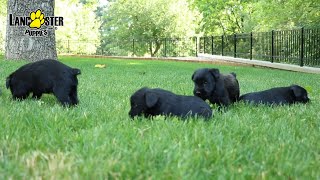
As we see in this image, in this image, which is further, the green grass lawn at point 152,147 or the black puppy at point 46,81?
the black puppy at point 46,81

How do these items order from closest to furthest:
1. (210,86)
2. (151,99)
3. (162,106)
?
(151,99) → (162,106) → (210,86)

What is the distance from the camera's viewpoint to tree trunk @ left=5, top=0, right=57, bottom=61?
14250 millimetres

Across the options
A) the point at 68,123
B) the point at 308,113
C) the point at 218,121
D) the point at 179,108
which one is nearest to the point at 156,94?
the point at 179,108

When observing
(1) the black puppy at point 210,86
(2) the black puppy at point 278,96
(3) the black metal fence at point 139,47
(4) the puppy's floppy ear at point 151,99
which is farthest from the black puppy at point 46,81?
(3) the black metal fence at point 139,47

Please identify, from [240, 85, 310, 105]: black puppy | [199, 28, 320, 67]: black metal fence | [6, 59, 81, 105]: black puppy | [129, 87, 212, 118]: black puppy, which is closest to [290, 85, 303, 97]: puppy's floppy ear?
[240, 85, 310, 105]: black puppy

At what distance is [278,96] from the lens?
6.15 metres

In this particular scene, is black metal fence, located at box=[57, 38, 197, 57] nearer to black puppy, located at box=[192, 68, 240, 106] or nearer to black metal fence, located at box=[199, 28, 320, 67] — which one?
black metal fence, located at box=[199, 28, 320, 67]

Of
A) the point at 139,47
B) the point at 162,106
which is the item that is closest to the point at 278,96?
the point at 162,106

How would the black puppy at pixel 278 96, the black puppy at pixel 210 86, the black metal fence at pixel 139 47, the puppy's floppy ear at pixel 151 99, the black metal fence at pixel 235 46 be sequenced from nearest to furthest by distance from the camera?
the puppy's floppy ear at pixel 151 99 → the black puppy at pixel 210 86 → the black puppy at pixel 278 96 → the black metal fence at pixel 235 46 → the black metal fence at pixel 139 47

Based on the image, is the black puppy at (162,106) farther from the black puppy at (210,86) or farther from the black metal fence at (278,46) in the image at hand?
the black metal fence at (278,46)

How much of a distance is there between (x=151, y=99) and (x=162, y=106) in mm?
180

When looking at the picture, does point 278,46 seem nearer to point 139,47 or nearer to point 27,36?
point 27,36

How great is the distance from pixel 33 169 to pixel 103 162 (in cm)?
39

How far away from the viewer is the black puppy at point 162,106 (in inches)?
168
